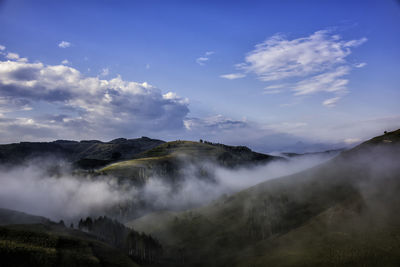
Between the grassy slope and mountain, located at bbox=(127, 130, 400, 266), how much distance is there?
43.6 m

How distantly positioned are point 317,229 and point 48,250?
124 meters

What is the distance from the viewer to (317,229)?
459ft

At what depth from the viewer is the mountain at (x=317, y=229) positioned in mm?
113500

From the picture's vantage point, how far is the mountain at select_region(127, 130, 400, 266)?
113500 mm

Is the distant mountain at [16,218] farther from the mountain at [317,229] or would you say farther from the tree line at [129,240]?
the mountain at [317,229]

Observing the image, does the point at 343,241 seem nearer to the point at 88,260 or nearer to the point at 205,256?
the point at 205,256

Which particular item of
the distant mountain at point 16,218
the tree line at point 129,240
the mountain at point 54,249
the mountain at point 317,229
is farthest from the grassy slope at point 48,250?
the mountain at point 317,229

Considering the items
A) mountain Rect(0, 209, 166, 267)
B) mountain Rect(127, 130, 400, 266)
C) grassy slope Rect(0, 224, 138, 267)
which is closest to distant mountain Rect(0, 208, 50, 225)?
mountain Rect(0, 209, 166, 267)

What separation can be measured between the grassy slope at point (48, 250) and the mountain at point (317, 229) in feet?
143

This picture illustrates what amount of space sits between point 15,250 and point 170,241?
102287 millimetres

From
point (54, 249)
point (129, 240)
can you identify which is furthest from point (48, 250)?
point (129, 240)

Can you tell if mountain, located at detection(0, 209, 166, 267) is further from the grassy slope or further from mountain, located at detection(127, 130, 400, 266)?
mountain, located at detection(127, 130, 400, 266)

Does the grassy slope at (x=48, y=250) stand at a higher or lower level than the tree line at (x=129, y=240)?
higher

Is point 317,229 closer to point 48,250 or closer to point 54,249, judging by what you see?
point 54,249
